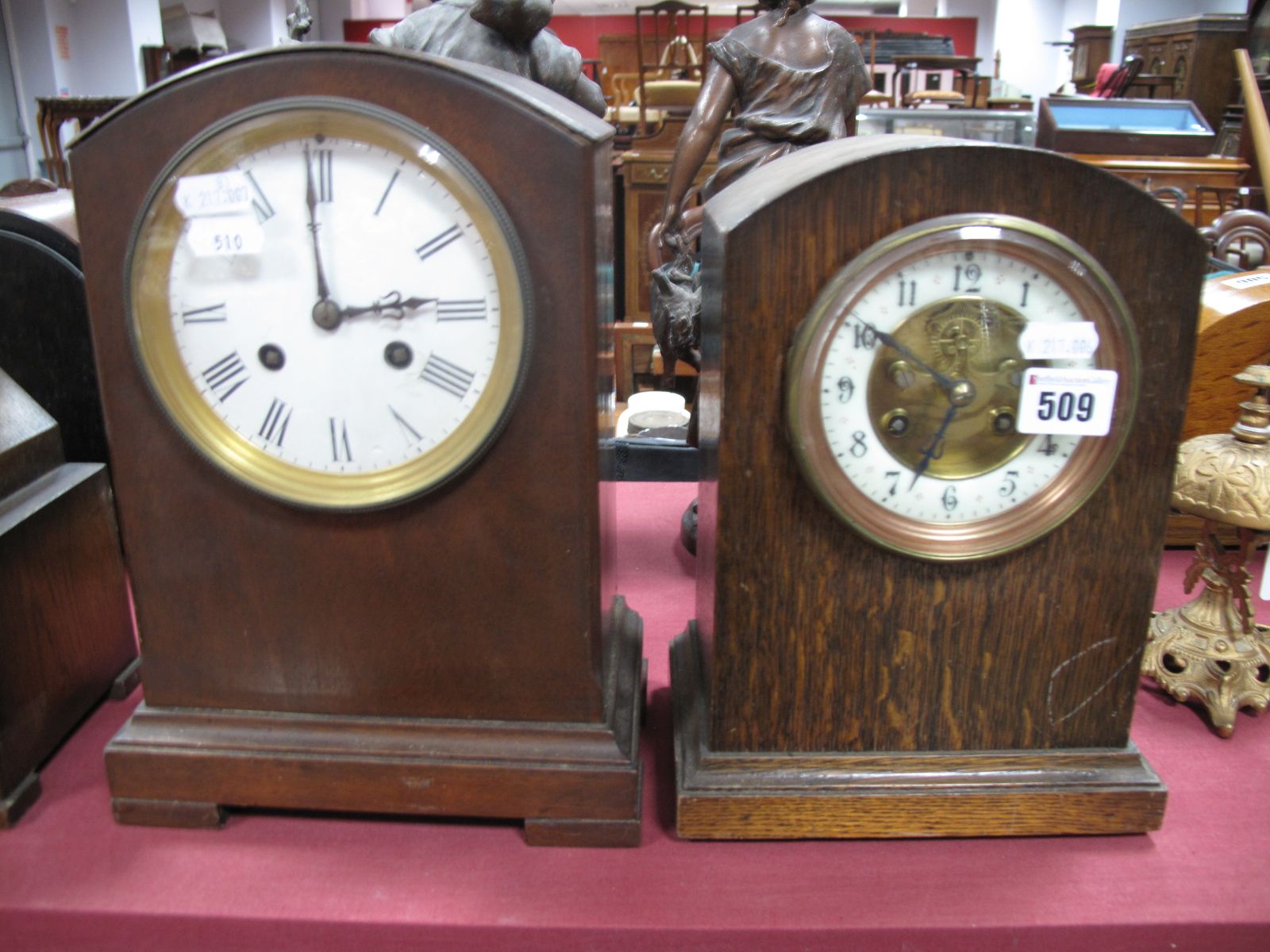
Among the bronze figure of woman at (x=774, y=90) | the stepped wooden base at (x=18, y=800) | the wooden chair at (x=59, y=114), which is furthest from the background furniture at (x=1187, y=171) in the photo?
the wooden chair at (x=59, y=114)

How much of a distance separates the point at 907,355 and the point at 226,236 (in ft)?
1.96

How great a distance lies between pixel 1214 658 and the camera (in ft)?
3.94

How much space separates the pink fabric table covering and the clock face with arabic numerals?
0.32m

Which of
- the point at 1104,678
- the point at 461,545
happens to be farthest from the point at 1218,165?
the point at 461,545

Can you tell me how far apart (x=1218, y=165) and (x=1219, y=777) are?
4.27 meters

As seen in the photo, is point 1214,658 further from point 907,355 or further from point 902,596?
point 907,355

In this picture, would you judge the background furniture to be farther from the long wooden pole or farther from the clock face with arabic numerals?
the clock face with arabic numerals

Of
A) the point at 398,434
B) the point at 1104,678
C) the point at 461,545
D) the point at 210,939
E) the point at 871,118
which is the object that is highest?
the point at 871,118

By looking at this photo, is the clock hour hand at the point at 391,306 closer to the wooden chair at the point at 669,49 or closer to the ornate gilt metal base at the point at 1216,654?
the ornate gilt metal base at the point at 1216,654

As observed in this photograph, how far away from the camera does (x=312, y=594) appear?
0.96 meters

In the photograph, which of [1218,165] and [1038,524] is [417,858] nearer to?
[1038,524]

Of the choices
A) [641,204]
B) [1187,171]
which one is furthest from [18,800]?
[1187,171]

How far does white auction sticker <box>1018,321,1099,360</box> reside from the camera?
0.86 meters

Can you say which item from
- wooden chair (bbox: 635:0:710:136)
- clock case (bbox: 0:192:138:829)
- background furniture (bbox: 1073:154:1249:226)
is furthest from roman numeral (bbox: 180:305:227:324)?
background furniture (bbox: 1073:154:1249:226)
